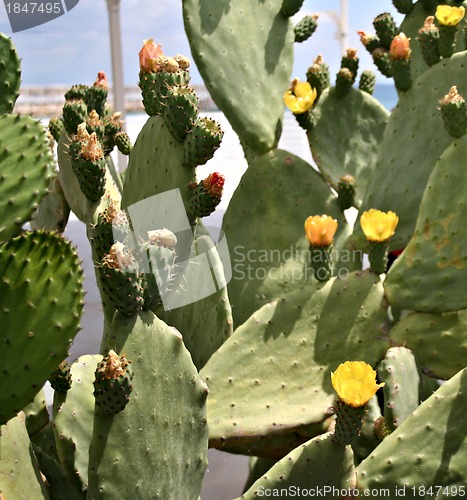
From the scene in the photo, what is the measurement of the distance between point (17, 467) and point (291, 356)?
0.69 m

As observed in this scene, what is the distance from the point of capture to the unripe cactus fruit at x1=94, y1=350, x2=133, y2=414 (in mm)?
897

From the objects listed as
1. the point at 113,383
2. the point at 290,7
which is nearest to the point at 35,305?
the point at 113,383

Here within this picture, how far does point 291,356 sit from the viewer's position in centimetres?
155

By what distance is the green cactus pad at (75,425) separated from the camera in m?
1.19

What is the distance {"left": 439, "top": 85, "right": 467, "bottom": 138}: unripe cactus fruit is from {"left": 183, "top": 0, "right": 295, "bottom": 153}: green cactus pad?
1.74 feet

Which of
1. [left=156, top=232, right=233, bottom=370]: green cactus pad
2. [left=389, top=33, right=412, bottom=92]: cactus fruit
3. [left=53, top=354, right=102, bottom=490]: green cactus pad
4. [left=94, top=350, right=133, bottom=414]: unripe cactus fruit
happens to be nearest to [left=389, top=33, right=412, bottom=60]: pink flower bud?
[left=389, top=33, right=412, bottom=92]: cactus fruit

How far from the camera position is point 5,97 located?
47.4 inches

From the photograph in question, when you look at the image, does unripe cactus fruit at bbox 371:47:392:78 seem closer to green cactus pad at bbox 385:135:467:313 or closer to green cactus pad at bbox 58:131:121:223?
green cactus pad at bbox 385:135:467:313

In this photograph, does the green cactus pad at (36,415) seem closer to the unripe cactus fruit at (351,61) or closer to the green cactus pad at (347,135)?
the green cactus pad at (347,135)

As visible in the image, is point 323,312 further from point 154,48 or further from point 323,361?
point 154,48

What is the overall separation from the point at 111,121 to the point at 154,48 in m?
0.26

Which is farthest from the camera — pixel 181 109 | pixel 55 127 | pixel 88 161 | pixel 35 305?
pixel 55 127

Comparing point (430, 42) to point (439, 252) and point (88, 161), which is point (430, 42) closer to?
point (439, 252)

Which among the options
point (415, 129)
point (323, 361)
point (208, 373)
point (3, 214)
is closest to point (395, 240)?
point (415, 129)
